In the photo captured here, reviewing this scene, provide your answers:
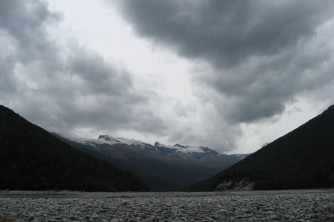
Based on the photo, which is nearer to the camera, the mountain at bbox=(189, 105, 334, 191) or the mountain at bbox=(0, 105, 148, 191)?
the mountain at bbox=(0, 105, 148, 191)

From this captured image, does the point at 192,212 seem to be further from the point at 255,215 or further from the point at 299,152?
the point at 299,152

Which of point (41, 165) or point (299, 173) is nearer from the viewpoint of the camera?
point (41, 165)

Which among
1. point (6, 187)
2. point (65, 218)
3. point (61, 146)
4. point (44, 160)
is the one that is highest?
point (61, 146)

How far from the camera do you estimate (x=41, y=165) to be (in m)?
132

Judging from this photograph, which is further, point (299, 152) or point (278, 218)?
point (299, 152)

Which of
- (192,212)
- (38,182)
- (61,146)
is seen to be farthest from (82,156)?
(192,212)

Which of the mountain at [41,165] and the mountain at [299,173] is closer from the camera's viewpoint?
the mountain at [41,165]

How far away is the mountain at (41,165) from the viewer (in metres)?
120

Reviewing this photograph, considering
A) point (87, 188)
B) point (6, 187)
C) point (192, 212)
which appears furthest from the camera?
point (87, 188)

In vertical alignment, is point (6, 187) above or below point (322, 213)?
above

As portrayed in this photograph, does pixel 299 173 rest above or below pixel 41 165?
above

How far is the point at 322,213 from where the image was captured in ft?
90.4

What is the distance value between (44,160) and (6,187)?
81.5ft

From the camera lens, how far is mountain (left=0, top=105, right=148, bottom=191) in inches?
4732
